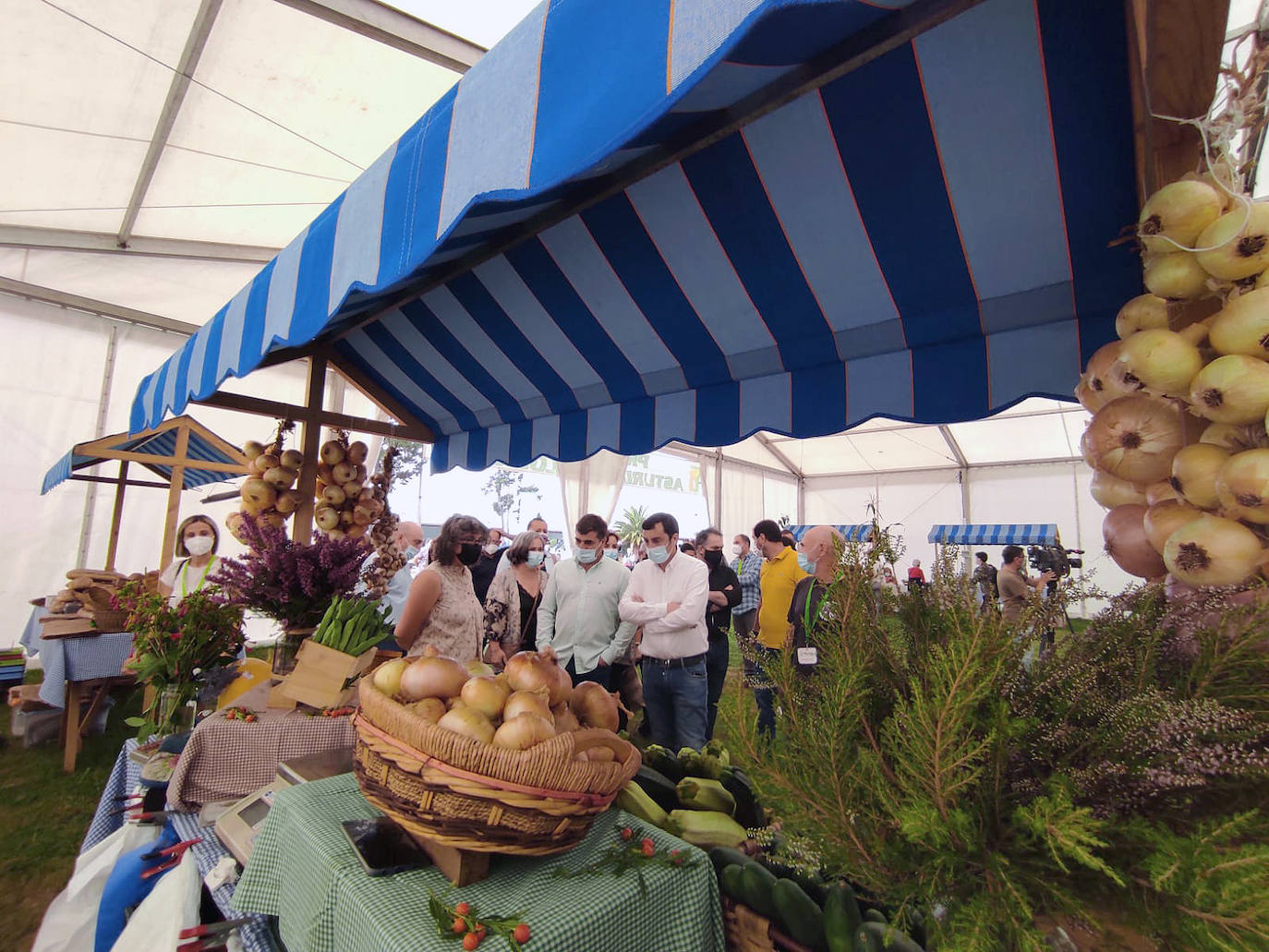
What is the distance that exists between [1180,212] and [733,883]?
131 centimetres

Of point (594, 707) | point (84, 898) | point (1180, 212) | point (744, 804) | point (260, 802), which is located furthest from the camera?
point (84, 898)

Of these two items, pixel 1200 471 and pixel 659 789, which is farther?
pixel 659 789

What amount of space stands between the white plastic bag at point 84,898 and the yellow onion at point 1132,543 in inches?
101

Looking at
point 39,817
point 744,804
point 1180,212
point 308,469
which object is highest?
point 1180,212

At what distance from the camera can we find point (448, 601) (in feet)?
9.57

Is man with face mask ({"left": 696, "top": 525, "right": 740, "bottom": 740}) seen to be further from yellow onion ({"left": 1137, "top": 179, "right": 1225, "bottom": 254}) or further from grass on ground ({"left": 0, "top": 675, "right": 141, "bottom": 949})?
yellow onion ({"left": 1137, "top": 179, "right": 1225, "bottom": 254})

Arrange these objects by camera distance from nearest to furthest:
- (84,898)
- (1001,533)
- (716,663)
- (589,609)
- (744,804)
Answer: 1. (744,804)
2. (84,898)
3. (589,609)
4. (716,663)
5. (1001,533)

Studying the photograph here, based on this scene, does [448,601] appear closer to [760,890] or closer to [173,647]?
[173,647]

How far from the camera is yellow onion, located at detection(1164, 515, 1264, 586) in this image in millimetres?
740

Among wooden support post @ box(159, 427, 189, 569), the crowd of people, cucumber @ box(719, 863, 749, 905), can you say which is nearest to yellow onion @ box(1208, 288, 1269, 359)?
cucumber @ box(719, 863, 749, 905)

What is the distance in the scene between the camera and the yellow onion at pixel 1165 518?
824 mm

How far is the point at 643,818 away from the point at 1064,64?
6.23 feet

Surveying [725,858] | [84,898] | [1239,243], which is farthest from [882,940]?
[84,898]

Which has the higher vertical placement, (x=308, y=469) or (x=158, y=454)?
(x=158, y=454)
